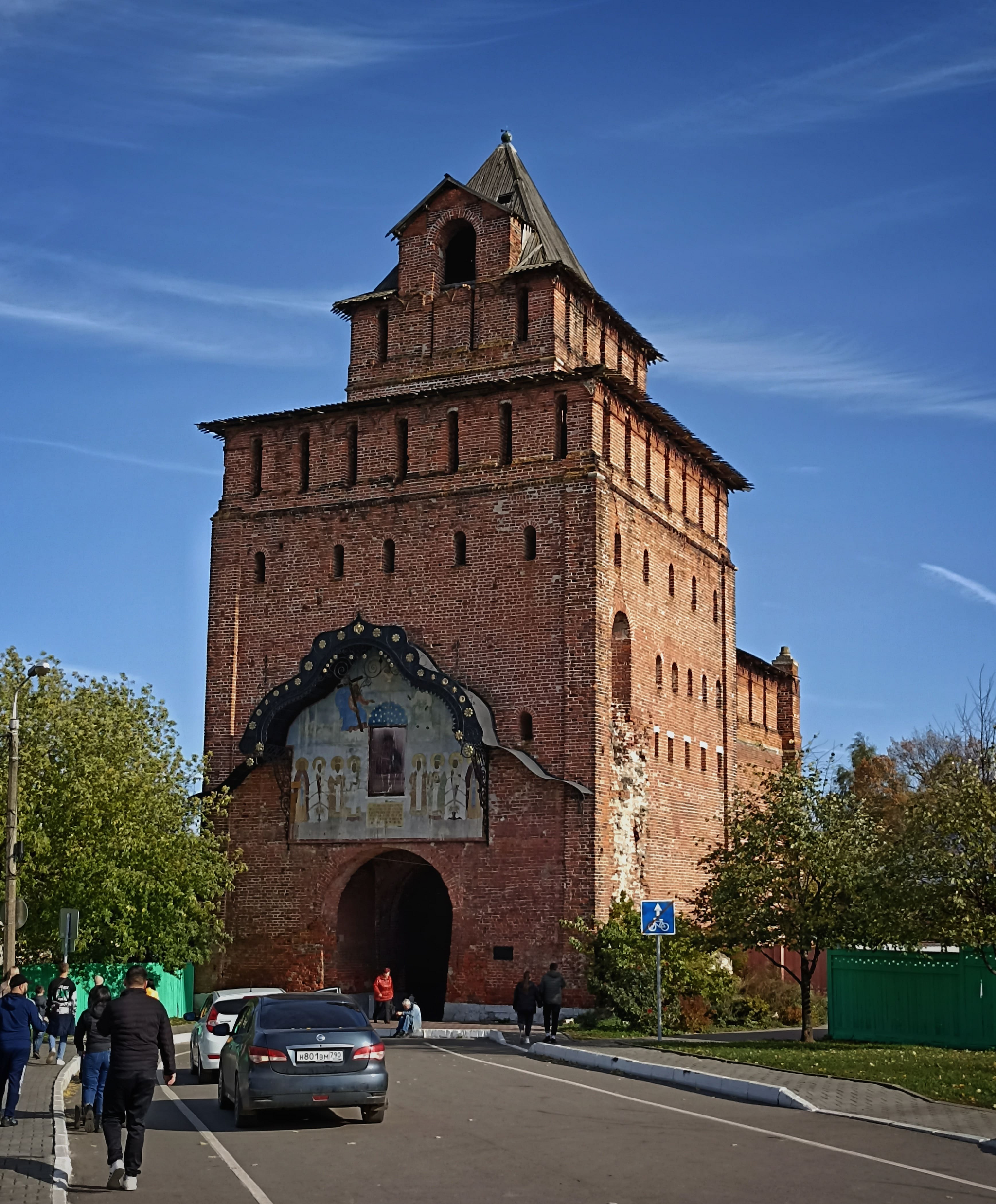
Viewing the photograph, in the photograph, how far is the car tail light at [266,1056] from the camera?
13.9 m

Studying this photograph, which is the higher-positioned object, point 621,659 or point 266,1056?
point 621,659

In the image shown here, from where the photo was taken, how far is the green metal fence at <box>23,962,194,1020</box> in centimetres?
2958

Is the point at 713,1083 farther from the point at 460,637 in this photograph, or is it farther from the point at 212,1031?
the point at 460,637

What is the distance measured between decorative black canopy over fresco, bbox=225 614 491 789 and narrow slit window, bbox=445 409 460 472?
4.02 metres

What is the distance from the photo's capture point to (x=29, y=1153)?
1223cm

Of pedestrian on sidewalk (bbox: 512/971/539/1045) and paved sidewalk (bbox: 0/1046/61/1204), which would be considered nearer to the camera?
paved sidewalk (bbox: 0/1046/61/1204)

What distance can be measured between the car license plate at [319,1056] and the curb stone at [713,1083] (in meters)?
5.25

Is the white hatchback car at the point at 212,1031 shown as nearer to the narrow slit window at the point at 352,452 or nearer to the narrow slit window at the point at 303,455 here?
the narrow slit window at the point at 352,452

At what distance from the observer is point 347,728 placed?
31.7 meters

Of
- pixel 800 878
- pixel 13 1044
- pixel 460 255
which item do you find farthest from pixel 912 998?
pixel 460 255

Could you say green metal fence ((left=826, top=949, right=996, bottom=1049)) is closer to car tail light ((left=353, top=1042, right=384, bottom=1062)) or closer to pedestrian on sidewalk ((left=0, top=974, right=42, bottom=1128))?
car tail light ((left=353, top=1042, right=384, bottom=1062))

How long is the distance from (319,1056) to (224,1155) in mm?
1697

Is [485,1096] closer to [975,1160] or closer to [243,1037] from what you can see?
[243,1037]

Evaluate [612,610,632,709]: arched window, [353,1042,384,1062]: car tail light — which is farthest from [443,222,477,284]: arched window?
[353,1042,384,1062]: car tail light
